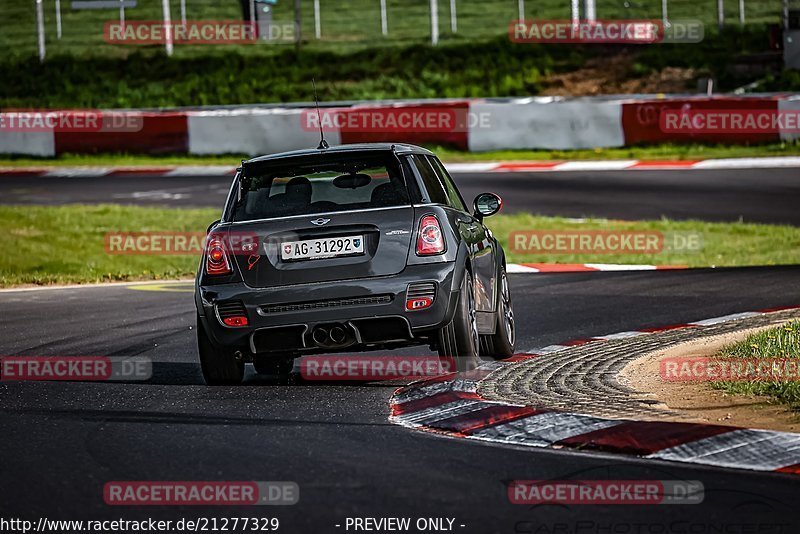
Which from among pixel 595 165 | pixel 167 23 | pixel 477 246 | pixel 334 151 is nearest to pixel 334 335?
pixel 334 151

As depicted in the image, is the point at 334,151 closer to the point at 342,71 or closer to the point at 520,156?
the point at 520,156

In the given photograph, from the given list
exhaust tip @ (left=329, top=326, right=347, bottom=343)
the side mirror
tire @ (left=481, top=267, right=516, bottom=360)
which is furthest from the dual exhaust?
the side mirror

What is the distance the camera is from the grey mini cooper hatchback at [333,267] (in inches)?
346

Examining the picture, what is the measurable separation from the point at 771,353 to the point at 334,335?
2537mm

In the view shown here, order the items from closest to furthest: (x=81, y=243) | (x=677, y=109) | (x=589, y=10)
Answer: (x=81, y=243) → (x=677, y=109) → (x=589, y=10)

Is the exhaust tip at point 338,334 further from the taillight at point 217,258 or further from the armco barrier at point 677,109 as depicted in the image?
the armco barrier at point 677,109

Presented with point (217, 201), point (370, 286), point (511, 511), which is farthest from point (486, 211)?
point (217, 201)

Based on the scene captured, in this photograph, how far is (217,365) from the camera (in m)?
9.26

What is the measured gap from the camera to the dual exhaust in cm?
884

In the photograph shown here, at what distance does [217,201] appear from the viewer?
2414 centimetres

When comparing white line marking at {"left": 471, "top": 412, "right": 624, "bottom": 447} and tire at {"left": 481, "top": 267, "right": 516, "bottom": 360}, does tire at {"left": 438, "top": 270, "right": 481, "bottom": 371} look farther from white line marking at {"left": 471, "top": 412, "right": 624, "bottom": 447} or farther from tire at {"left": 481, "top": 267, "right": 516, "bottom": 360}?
white line marking at {"left": 471, "top": 412, "right": 624, "bottom": 447}

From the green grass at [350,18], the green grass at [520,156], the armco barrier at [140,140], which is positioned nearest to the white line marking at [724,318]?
the green grass at [520,156]

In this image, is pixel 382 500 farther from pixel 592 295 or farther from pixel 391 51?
pixel 391 51

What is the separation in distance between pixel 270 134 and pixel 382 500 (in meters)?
25.5
